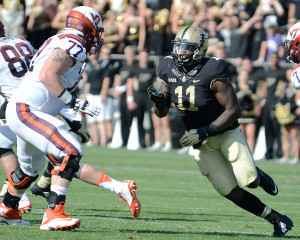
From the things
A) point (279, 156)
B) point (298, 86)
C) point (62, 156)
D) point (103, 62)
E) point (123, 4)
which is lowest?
point (279, 156)

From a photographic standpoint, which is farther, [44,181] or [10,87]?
[44,181]

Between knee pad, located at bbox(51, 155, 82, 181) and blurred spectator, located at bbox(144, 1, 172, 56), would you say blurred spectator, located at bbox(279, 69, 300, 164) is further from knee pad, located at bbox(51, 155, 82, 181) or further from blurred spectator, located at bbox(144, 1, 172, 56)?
knee pad, located at bbox(51, 155, 82, 181)

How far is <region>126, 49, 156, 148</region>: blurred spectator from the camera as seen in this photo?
15.4 metres

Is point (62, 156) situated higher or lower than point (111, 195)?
higher

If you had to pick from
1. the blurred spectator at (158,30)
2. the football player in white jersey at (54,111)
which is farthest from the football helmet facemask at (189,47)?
the blurred spectator at (158,30)

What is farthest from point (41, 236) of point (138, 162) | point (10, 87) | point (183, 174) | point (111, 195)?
point (138, 162)

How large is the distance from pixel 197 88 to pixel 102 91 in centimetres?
1033

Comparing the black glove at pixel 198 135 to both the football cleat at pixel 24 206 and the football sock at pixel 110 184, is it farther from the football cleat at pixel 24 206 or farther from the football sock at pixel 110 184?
the football cleat at pixel 24 206

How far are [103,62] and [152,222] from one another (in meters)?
10.2

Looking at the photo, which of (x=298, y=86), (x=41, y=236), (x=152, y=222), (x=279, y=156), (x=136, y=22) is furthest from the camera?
(x=136, y=22)

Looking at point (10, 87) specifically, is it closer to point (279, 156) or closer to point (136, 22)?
point (279, 156)

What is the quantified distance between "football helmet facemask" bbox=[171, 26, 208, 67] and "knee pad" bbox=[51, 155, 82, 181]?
4.19ft

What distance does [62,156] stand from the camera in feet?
17.4

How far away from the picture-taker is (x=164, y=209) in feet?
24.3
